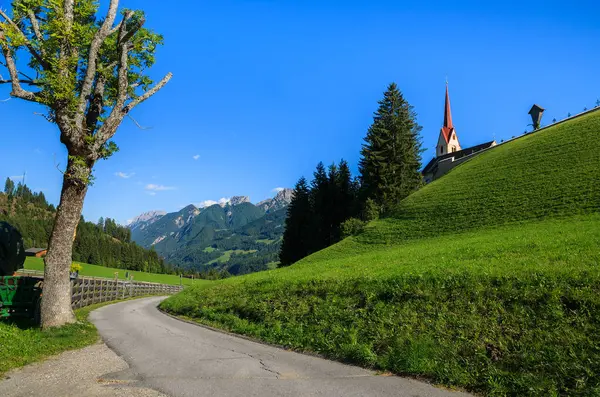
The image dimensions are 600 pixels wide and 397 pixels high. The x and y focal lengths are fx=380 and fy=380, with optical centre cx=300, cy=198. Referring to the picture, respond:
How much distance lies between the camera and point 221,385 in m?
7.42

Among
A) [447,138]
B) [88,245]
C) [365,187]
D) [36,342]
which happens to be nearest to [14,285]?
[36,342]

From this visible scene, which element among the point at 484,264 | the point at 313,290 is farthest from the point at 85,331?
the point at 484,264

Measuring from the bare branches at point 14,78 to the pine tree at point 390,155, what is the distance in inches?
1841

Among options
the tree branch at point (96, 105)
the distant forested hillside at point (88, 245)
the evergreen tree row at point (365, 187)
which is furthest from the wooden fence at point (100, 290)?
the distant forested hillside at point (88, 245)

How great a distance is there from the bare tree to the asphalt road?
344cm

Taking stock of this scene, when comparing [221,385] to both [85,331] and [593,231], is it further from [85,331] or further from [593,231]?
[593,231]

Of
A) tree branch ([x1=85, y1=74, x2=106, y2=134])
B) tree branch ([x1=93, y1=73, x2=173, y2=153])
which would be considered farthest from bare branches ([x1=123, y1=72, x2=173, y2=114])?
tree branch ([x1=85, y1=74, x2=106, y2=134])

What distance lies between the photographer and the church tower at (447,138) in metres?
112

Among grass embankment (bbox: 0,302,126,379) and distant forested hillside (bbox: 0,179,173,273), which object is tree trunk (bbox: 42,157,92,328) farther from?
distant forested hillside (bbox: 0,179,173,273)

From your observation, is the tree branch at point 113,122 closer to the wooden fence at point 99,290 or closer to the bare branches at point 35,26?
the bare branches at point 35,26

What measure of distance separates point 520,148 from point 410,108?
21.9m

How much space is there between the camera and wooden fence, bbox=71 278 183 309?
2372 centimetres

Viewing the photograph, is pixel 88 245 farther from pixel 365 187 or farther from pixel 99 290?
pixel 99 290

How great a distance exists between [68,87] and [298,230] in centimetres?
5995
